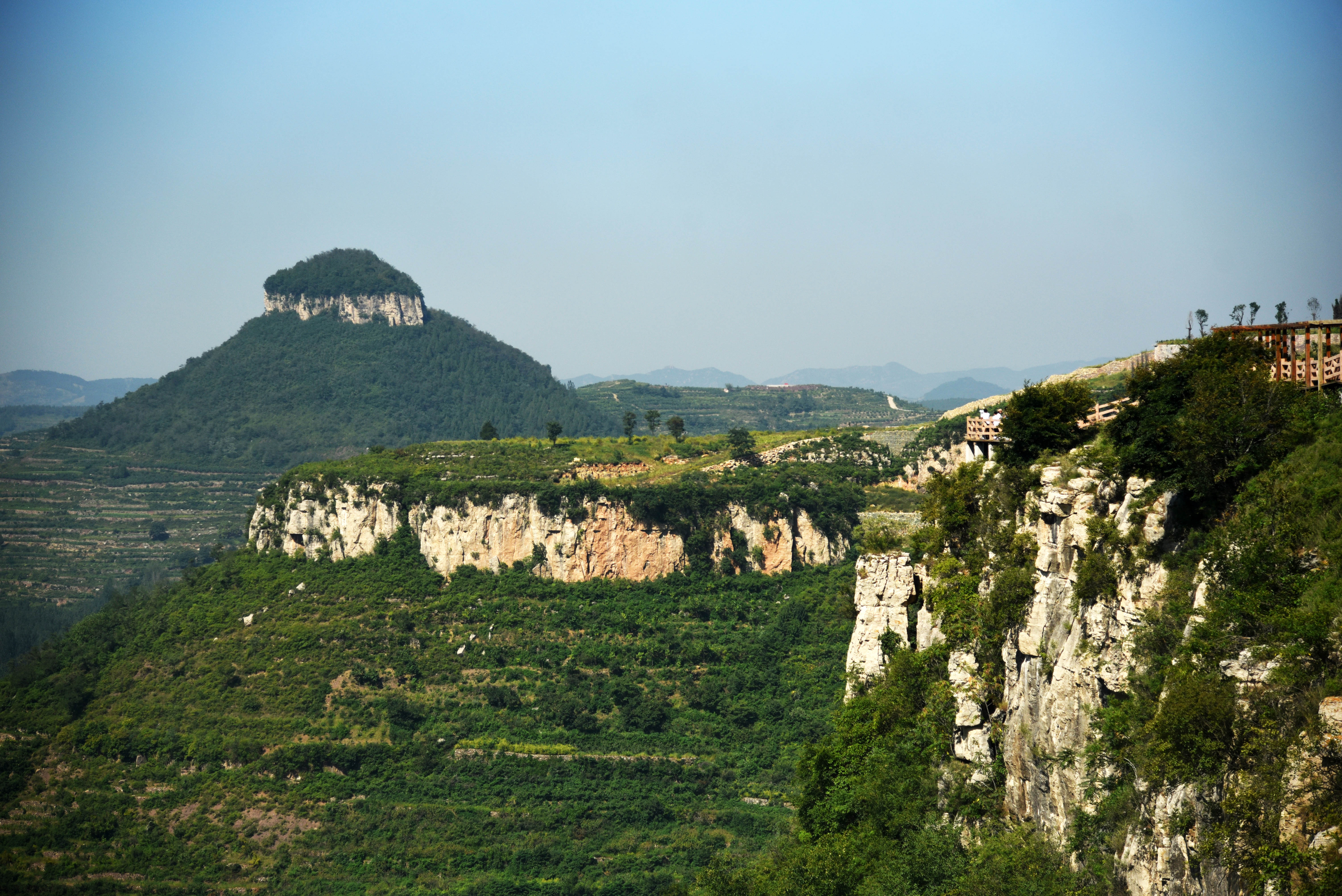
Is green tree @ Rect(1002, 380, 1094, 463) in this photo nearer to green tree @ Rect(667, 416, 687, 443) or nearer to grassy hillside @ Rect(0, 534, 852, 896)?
grassy hillside @ Rect(0, 534, 852, 896)

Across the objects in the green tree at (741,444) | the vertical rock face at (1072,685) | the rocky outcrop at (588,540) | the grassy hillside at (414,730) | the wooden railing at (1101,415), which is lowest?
the grassy hillside at (414,730)

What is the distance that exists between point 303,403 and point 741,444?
11725 centimetres

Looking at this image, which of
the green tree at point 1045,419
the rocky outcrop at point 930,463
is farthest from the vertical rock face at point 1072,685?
the rocky outcrop at point 930,463

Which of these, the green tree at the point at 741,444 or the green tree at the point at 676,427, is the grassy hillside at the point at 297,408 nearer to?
the green tree at the point at 676,427

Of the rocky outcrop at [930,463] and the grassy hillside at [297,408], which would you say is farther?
the grassy hillside at [297,408]

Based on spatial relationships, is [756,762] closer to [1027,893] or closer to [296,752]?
[296,752]

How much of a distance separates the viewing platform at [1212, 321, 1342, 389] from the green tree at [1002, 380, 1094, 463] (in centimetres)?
323

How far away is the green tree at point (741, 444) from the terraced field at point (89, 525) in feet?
148

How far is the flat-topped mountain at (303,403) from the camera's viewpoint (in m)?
166

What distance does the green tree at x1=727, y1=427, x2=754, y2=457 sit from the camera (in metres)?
82.1

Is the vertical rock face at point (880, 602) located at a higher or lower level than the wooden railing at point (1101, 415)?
lower

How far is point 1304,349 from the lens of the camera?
73.0 ft

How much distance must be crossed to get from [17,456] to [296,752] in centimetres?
12221

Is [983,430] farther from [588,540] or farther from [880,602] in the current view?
[588,540]
